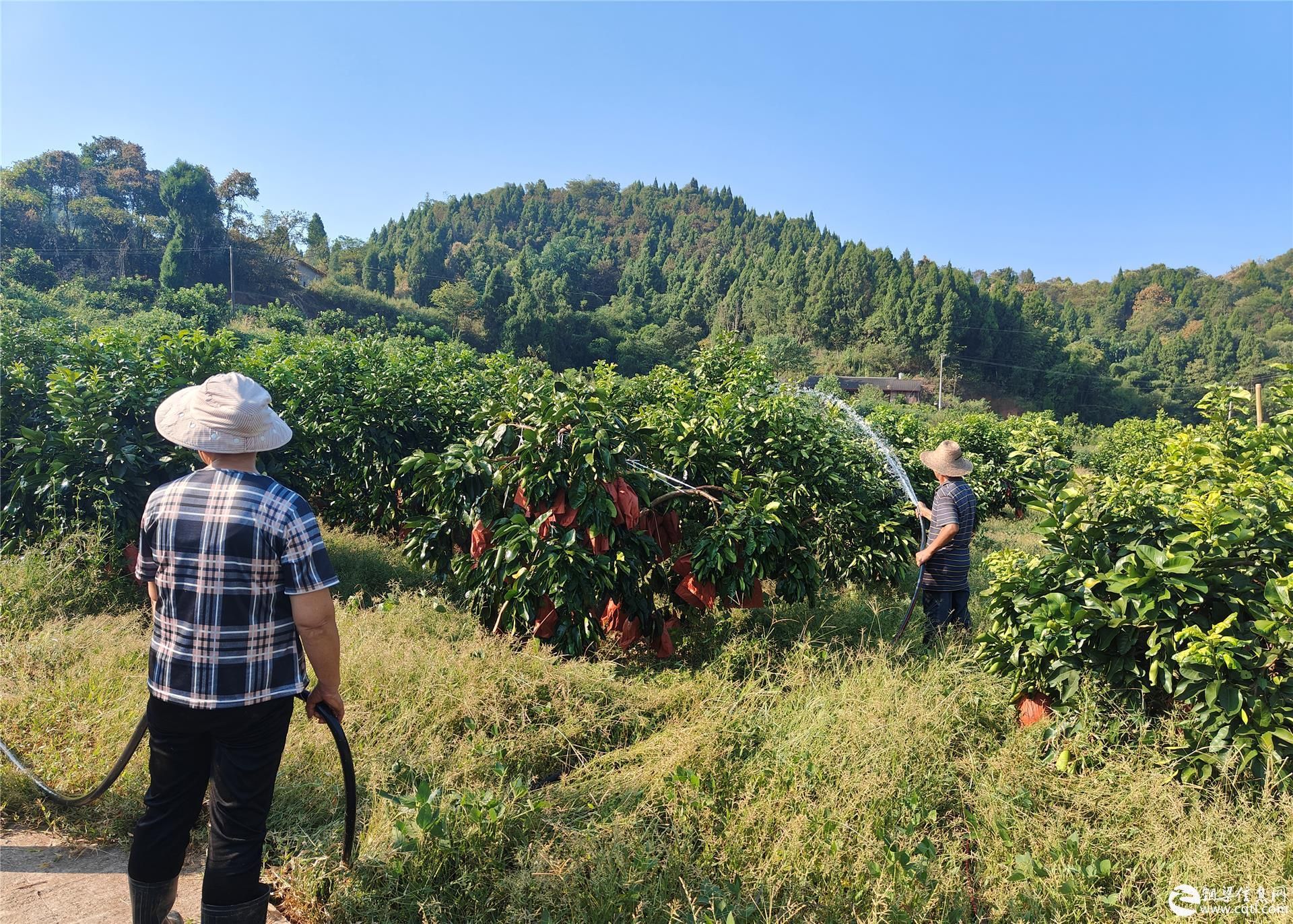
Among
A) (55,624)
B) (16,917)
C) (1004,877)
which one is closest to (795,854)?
(1004,877)

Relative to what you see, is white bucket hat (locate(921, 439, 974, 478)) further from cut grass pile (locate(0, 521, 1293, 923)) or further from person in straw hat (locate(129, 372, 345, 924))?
person in straw hat (locate(129, 372, 345, 924))

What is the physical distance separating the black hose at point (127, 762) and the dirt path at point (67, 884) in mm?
171

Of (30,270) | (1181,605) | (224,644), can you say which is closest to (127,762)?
(224,644)

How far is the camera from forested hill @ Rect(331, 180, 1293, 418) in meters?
61.5

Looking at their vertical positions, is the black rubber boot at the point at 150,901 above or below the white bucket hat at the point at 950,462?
below

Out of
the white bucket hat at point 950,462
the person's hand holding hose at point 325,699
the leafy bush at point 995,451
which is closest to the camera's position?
the person's hand holding hose at point 325,699

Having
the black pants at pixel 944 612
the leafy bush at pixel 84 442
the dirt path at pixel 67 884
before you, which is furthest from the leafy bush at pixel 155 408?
the black pants at pixel 944 612

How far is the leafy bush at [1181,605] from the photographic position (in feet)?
10.1

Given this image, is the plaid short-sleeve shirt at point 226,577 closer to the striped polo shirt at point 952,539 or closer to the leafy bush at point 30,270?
the striped polo shirt at point 952,539

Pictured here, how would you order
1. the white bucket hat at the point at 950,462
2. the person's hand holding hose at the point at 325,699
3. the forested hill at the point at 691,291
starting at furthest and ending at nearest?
1. the forested hill at the point at 691,291
2. the white bucket hat at the point at 950,462
3. the person's hand holding hose at the point at 325,699

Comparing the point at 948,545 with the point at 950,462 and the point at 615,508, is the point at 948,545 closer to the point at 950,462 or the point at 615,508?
the point at 950,462

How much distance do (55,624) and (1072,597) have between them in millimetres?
5919

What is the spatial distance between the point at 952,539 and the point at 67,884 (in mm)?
5315

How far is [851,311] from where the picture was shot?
67062mm
